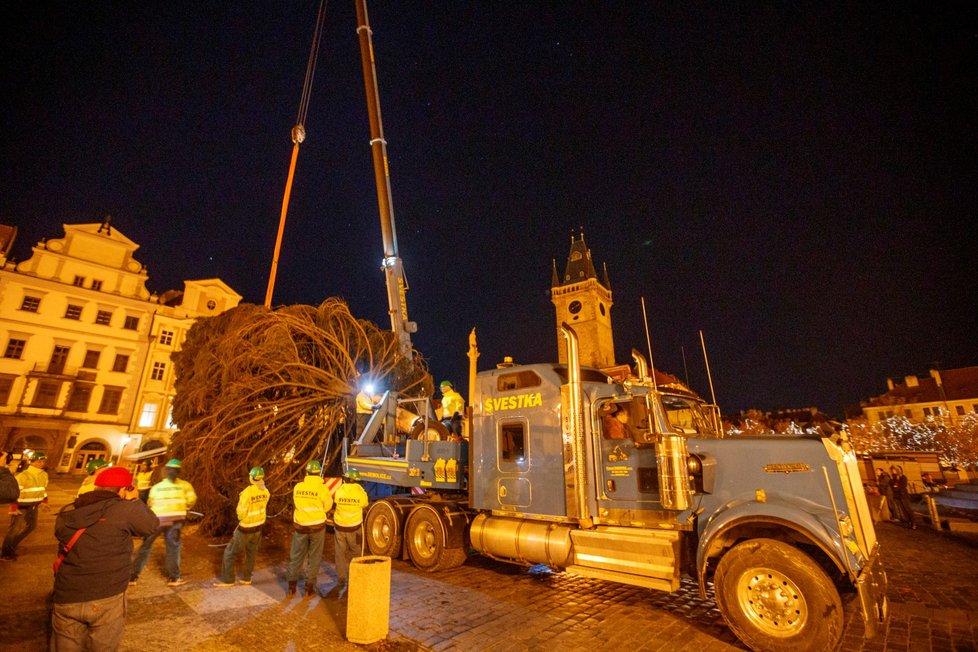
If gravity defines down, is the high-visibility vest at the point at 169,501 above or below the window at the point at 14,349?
below

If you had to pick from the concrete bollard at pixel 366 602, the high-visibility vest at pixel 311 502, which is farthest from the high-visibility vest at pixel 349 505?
the concrete bollard at pixel 366 602

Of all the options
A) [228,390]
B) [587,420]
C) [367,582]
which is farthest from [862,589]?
[228,390]

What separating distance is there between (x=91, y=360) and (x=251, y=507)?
29099mm

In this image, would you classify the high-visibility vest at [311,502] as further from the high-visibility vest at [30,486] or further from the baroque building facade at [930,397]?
the baroque building facade at [930,397]

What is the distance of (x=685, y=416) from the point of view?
243 inches

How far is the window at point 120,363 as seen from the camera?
27328mm

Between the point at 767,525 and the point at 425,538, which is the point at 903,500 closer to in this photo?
the point at 767,525

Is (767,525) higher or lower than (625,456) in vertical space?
lower

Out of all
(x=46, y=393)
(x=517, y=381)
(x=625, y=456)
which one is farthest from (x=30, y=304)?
(x=625, y=456)

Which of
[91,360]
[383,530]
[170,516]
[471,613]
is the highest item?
[91,360]

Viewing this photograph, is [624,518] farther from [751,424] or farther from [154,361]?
[751,424]

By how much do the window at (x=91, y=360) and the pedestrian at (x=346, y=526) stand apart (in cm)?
2972

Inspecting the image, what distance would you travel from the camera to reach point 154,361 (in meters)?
28.6

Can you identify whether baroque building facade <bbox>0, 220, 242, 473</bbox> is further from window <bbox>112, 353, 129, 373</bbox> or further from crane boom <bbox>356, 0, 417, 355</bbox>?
crane boom <bbox>356, 0, 417, 355</bbox>
